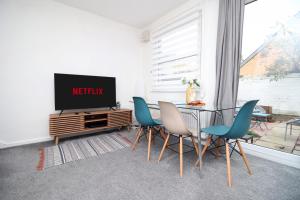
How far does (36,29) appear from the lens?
2598 mm

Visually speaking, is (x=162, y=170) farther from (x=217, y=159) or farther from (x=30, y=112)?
(x=30, y=112)

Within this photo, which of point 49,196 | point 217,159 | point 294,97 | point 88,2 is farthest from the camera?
point 88,2

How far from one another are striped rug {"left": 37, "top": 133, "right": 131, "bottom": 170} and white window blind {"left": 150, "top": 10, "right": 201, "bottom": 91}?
1.61m

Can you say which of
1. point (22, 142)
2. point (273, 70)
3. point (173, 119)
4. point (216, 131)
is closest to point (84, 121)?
point (22, 142)

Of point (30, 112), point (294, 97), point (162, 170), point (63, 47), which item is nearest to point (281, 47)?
point (294, 97)

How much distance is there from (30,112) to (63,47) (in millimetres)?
1387

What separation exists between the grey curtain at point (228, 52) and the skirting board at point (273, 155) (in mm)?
536

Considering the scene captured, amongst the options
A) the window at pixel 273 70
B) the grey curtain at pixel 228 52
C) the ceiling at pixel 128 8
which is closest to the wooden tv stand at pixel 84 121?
the grey curtain at pixel 228 52

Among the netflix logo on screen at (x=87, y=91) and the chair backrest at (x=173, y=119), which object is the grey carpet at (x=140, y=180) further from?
the netflix logo on screen at (x=87, y=91)

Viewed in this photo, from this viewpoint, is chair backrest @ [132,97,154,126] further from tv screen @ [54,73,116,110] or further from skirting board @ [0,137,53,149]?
skirting board @ [0,137,53,149]

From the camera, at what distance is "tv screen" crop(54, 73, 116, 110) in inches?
106

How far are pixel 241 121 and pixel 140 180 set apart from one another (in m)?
1.21

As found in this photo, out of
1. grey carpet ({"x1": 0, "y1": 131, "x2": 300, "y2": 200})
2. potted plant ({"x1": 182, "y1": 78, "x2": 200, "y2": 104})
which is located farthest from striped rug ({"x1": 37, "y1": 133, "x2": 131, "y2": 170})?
potted plant ({"x1": 182, "y1": 78, "x2": 200, "y2": 104})

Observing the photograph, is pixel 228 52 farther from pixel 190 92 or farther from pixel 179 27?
pixel 179 27
